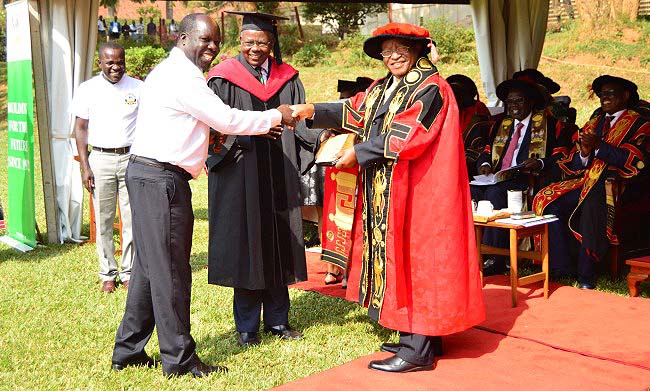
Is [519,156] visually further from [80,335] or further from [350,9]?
[350,9]

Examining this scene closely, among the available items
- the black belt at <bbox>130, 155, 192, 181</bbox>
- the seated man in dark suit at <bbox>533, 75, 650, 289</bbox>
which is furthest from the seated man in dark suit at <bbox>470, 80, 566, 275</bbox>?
the black belt at <bbox>130, 155, 192, 181</bbox>

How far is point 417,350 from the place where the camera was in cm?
455

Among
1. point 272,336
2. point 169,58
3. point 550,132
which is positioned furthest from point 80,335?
point 550,132

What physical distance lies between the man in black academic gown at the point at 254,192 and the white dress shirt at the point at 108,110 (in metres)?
1.89

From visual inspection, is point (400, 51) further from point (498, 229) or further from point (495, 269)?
point (495, 269)

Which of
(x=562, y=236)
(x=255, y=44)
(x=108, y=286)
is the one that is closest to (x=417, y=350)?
(x=255, y=44)

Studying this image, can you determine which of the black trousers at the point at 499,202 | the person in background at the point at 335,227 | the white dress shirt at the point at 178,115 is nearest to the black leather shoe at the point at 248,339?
the person in background at the point at 335,227

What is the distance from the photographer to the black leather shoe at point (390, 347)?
4789mm

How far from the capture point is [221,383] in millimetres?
4363

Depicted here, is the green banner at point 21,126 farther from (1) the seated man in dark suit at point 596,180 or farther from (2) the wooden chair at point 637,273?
(2) the wooden chair at point 637,273

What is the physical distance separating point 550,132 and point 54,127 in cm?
517

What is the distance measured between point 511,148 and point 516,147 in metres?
0.06

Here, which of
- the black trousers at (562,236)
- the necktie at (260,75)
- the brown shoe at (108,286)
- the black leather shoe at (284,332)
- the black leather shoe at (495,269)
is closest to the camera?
the necktie at (260,75)

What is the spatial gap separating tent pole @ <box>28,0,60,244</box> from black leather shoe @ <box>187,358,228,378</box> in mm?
4667
